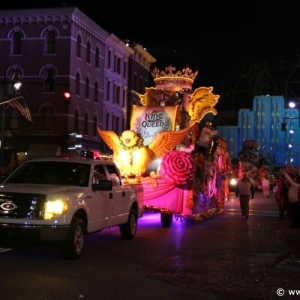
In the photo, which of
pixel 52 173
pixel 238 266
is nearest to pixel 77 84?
pixel 52 173

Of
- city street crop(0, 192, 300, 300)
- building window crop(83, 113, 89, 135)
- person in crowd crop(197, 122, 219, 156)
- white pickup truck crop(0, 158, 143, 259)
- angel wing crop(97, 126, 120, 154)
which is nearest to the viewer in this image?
city street crop(0, 192, 300, 300)

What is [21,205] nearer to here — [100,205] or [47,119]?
[100,205]

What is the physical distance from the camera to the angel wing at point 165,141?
54.5ft

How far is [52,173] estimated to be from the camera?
36.2ft

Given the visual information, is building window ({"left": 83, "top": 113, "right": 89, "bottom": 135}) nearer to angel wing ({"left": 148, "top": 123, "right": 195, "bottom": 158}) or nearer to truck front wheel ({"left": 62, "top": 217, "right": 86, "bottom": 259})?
angel wing ({"left": 148, "top": 123, "right": 195, "bottom": 158})

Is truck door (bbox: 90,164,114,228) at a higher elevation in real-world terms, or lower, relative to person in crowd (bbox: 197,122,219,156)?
lower

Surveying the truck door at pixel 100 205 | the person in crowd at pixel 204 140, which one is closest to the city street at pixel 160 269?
the truck door at pixel 100 205

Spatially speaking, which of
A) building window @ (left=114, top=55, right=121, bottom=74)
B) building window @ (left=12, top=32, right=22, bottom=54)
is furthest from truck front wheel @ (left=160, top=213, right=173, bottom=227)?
building window @ (left=114, top=55, right=121, bottom=74)

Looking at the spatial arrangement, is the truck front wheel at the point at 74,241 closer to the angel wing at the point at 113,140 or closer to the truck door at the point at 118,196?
the truck door at the point at 118,196

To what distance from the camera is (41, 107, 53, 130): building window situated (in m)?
43.2

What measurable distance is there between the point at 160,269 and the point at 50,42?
36.7m

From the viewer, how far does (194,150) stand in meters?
18.7

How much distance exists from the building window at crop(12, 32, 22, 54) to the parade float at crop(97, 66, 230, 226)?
86.6 feet

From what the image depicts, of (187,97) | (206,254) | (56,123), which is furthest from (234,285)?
(56,123)
